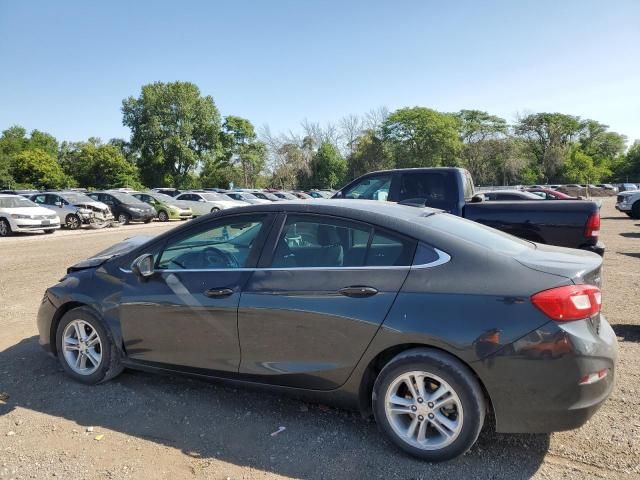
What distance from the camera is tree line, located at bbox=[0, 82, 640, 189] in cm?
5922

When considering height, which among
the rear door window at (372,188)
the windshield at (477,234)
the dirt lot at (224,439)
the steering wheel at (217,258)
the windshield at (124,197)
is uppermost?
the rear door window at (372,188)

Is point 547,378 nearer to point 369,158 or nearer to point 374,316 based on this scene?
point 374,316

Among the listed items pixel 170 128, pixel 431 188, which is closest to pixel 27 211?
pixel 431 188

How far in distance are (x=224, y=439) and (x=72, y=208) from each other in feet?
67.9

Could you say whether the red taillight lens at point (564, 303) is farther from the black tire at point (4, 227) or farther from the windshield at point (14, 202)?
the windshield at point (14, 202)

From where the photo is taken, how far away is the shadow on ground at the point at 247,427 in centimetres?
292

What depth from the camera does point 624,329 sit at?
17.6 ft

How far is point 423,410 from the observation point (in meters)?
2.93

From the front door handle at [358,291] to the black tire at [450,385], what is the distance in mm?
414

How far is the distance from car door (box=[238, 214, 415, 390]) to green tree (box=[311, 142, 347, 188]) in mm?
64017

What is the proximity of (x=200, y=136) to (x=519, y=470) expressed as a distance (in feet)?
205

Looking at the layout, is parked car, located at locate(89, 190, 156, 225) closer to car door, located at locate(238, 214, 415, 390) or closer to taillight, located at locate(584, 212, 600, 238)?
taillight, located at locate(584, 212, 600, 238)

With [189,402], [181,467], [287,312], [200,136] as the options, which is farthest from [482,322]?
[200,136]

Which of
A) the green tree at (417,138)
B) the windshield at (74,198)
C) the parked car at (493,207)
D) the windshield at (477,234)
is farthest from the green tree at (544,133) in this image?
the windshield at (477,234)
